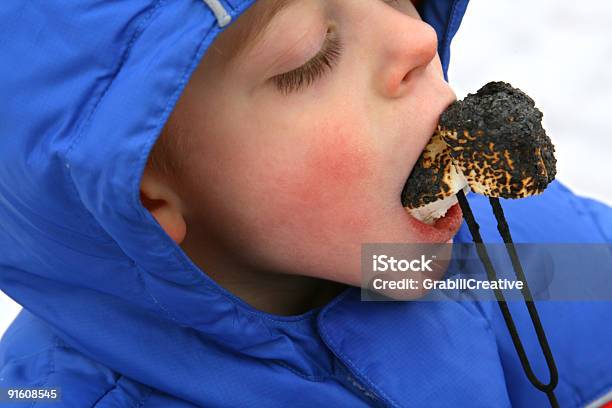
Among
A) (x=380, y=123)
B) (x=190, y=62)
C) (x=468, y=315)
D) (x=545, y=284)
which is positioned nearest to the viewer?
(x=190, y=62)

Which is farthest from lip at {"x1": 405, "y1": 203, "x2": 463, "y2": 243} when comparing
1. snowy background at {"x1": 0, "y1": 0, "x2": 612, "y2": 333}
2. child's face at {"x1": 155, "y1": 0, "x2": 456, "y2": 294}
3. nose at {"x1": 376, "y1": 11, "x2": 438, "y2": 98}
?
snowy background at {"x1": 0, "y1": 0, "x2": 612, "y2": 333}

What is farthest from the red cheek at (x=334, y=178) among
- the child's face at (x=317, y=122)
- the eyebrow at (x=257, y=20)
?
the eyebrow at (x=257, y=20)

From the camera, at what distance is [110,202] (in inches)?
31.1

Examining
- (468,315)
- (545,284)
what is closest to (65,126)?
(468,315)

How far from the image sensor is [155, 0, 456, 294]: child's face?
2.85 feet

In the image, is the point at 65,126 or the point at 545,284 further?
the point at 545,284

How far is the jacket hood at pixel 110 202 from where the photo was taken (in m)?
0.77

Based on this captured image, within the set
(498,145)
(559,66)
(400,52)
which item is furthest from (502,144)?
(559,66)

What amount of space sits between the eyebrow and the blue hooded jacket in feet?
0.22

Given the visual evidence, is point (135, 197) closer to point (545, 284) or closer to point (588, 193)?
point (545, 284)

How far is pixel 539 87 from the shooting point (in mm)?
2090

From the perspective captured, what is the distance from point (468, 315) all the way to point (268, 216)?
337 mm

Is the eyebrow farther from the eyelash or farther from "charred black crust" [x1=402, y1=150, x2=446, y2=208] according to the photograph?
"charred black crust" [x1=402, y1=150, x2=446, y2=208]

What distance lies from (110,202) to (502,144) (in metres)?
0.38
